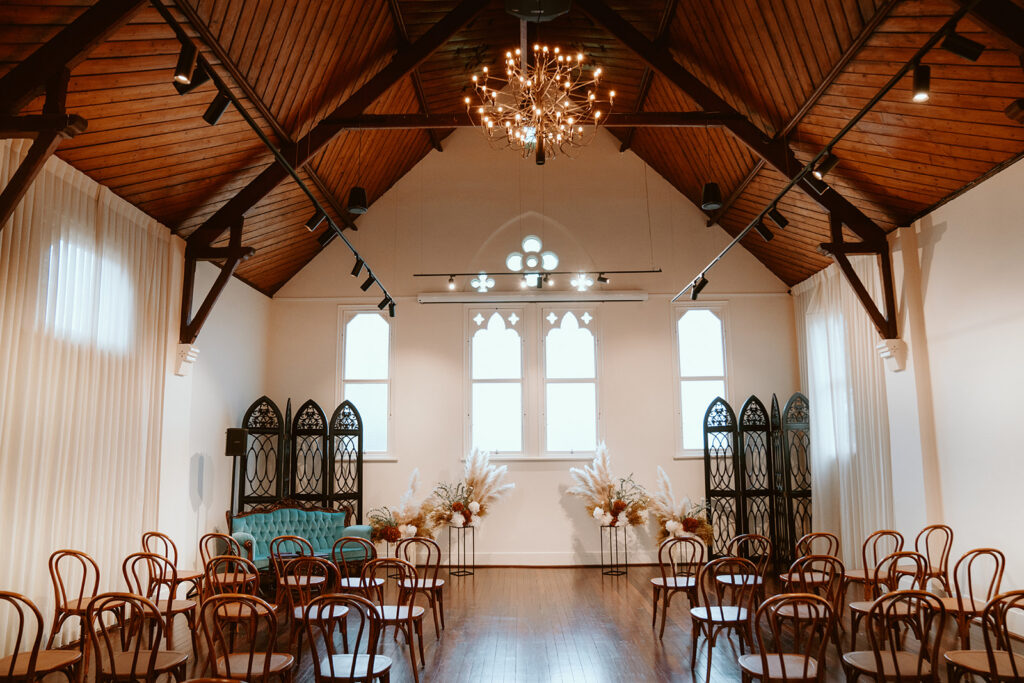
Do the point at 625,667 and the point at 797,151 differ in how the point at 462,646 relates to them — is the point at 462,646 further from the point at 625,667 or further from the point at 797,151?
the point at 797,151

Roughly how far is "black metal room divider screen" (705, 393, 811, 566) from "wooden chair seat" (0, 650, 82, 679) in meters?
7.15

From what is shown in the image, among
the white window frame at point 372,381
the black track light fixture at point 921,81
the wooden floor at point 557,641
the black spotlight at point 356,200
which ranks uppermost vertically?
the black spotlight at point 356,200

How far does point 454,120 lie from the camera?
22.9 feet

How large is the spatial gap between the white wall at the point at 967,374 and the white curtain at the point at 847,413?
1.14 feet

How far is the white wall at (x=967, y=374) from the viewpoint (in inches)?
210

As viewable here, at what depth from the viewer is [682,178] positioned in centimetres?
947

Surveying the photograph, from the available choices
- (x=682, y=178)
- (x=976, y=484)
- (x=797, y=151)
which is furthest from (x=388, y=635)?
(x=682, y=178)

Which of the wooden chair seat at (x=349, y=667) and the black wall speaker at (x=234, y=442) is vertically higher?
the black wall speaker at (x=234, y=442)

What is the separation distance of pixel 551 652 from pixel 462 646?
708mm

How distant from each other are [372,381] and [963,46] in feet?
25.1

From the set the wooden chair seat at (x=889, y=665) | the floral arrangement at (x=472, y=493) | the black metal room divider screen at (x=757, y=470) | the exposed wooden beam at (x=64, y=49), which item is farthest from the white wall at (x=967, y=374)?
the exposed wooden beam at (x=64, y=49)

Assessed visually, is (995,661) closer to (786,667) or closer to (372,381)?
(786,667)

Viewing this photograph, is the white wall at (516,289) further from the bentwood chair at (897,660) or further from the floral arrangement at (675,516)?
the bentwood chair at (897,660)

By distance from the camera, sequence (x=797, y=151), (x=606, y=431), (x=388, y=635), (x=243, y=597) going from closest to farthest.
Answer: (x=243, y=597), (x=388, y=635), (x=797, y=151), (x=606, y=431)
